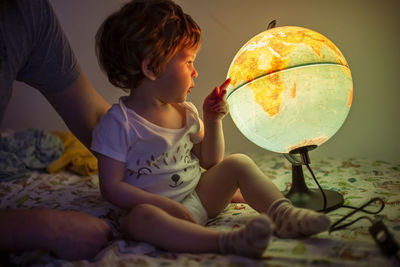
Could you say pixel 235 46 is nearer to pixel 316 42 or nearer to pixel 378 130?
pixel 378 130

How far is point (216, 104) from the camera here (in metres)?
1.23

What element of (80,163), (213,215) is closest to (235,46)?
(80,163)

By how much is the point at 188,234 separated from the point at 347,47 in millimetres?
1432

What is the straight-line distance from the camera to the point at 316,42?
1.14 meters

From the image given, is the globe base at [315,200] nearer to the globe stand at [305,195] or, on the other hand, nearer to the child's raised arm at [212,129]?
the globe stand at [305,195]

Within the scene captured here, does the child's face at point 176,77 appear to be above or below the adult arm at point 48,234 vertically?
above

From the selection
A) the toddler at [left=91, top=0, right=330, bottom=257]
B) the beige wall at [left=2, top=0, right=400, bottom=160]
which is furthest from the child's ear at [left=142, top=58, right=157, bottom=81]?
the beige wall at [left=2, top=0, right=400, bottom=160]

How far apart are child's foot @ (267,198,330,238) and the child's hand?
1.12 ft

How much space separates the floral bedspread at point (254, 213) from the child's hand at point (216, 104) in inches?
12.7

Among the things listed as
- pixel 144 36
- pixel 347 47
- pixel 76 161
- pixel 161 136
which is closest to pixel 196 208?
pixel 161 136

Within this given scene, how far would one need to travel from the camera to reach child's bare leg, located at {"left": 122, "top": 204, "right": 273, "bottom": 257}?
852 millimetres

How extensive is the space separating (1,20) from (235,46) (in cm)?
→ 122

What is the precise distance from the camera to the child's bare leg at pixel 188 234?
85 centimetres

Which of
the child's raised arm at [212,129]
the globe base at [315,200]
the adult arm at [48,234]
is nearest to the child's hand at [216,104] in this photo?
the child's raised arm at [212,129]
